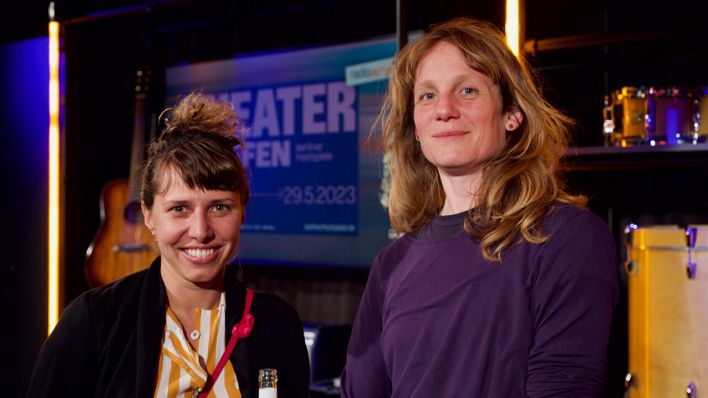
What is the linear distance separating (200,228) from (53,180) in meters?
2.60

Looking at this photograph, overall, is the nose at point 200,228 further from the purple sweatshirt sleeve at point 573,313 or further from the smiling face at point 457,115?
the purple sweatshirt sleeve at point 573,313

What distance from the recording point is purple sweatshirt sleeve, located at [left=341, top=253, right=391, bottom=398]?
1.59 metres

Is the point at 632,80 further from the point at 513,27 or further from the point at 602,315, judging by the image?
the point at 602,315

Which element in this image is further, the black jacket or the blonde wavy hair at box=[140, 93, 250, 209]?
the blonde wavy hair at box=[140, 93, 250, 209]

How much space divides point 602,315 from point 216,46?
3.44m

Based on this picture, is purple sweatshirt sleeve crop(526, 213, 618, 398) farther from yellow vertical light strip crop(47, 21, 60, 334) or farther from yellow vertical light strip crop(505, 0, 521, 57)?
yellow vertical light strip crop(47, 21, 60, 334)

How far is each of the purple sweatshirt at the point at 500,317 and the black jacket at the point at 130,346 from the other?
0.29 meters

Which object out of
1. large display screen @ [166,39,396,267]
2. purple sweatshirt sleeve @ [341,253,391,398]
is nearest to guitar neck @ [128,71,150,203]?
large display screen @ [166,39,396,267]

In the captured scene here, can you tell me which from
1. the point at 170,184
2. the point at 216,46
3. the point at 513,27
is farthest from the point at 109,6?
the point at 170,184

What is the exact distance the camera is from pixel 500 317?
1384 millimetres

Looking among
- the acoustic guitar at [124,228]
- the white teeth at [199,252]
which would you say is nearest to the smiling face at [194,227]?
the white teeth at [199,252]

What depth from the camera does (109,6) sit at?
4.23 metres

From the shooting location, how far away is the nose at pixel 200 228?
5.67 feet

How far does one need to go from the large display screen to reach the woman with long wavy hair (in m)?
1.95
